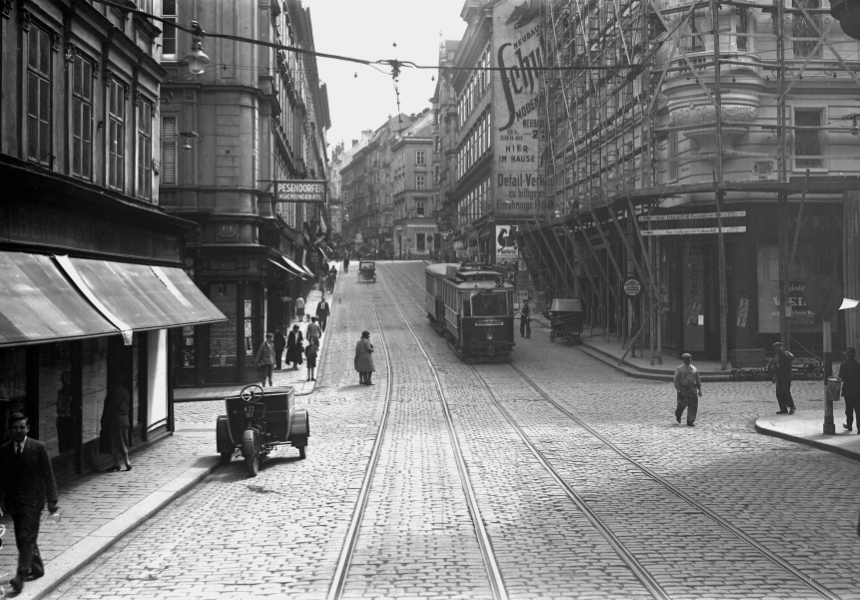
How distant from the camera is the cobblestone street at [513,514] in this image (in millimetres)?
8234

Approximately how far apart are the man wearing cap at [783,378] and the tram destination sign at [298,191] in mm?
14921

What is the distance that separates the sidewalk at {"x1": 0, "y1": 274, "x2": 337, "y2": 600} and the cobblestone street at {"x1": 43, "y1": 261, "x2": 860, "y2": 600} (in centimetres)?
15

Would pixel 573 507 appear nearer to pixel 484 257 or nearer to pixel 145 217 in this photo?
pixel 145 217

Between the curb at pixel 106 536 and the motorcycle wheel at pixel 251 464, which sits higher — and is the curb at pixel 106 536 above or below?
below

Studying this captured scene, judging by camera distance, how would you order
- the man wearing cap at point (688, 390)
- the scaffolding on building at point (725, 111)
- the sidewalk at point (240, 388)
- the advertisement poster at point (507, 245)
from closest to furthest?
the man wearing cap at point (688, 390) < the sidewalk at point (240, 388) < the scaffolding on building at point (725, 111) < the advertisement poster at point (507, 245)

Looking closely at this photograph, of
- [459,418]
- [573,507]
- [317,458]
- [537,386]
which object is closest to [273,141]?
[537,386]

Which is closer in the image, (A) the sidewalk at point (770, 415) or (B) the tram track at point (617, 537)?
(B) the tram track at point (617, 537)

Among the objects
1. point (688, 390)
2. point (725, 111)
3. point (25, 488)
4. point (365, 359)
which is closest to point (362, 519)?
point (25, 488)

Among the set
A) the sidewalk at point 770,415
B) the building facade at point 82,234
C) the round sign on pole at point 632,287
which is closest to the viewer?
the building facade at point 82,234

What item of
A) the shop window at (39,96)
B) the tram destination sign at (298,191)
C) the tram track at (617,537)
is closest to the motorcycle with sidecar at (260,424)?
the tram track at (617,537)

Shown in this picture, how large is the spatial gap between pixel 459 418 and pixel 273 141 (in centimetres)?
1599

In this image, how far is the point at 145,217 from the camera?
1650 cm

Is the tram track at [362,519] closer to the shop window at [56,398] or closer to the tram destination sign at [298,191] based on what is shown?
the shop window at [56,398]

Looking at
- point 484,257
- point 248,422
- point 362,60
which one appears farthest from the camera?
point 484,257
